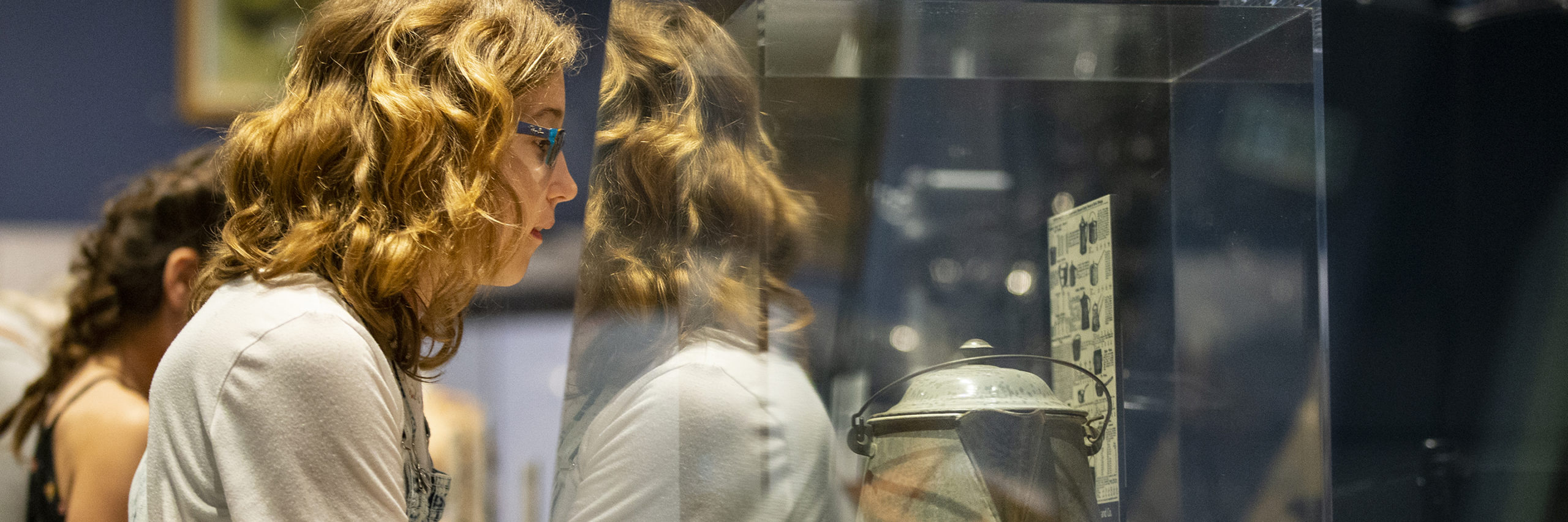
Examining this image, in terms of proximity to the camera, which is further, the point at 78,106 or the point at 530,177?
the point at 78,106

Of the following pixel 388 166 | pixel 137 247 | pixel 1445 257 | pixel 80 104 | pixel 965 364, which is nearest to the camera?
pixel 388 166

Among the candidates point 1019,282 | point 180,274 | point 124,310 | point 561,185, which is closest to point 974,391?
point 1019,282

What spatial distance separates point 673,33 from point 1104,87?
49cm

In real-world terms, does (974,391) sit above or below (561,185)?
below

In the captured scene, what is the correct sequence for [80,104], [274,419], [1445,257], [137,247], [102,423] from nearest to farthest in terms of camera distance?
1. [274,419]
2. [1445,257]
3. [102,423]
4. [137,247]
5. [80,104]

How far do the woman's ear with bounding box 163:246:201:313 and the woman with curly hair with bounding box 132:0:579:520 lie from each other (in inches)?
41.6

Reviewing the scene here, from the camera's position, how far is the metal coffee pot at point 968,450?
1.08 meters

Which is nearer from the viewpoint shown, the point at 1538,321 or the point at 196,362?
the point at 196,362

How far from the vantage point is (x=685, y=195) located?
3.62 ft

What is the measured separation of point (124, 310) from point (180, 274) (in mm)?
165

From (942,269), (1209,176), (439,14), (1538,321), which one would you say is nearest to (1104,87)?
(1209,176)

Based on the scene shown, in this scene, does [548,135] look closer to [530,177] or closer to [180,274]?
[530,177]

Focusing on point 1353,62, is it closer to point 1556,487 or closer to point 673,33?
point 1556,487

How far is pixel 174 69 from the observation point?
2721 millimetres
